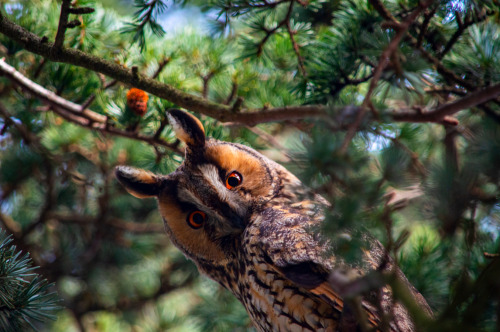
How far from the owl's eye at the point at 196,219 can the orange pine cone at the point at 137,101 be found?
1.54 ft

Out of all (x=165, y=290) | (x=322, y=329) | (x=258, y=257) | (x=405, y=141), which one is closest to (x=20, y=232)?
(x=165, y=290)

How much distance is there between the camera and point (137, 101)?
5.48ft

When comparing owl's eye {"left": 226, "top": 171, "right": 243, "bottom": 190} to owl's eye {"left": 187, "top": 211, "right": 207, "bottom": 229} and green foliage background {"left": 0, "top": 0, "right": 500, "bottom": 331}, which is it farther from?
green foliage background {"left": 0, "top": 0, "right": 500, "bottom": 331}

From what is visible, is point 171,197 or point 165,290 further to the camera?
point 165,290

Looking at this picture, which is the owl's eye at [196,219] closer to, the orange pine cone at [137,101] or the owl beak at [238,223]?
the owl beak at [238,223]

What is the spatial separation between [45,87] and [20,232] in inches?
38.6

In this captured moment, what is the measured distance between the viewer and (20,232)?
2371 mm

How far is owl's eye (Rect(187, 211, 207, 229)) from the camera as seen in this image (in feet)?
5.47

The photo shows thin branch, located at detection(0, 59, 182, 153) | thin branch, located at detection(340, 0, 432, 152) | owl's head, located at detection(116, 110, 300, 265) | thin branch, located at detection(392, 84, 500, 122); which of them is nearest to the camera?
thin branch, located at detection(340, 0, 432, 152)

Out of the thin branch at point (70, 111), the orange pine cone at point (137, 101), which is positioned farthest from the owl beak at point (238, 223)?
the orange pine cone at point (137, 101)

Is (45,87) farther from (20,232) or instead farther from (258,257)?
(258,257)

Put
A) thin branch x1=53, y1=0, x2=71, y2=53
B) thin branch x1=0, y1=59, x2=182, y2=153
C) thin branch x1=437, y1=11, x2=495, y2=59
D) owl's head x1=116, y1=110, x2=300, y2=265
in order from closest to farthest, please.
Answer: thin branch x1=53, y1=0, x2=71, y2=53 → thin branch x1=437, y1=11, x2=495, y2=59 → owl's head x1=116, y1=110, x2=300, y2=265 → thin branch x1=0, y1=59, x2=182, y2=153

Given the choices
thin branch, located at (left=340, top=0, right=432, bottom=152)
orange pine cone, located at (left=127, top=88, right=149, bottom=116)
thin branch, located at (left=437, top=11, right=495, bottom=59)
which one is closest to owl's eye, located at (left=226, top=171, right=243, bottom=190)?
orange pine cone, located at (left=127, top=88, right=149, bottom=116)

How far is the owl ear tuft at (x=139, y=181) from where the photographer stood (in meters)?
1.70
